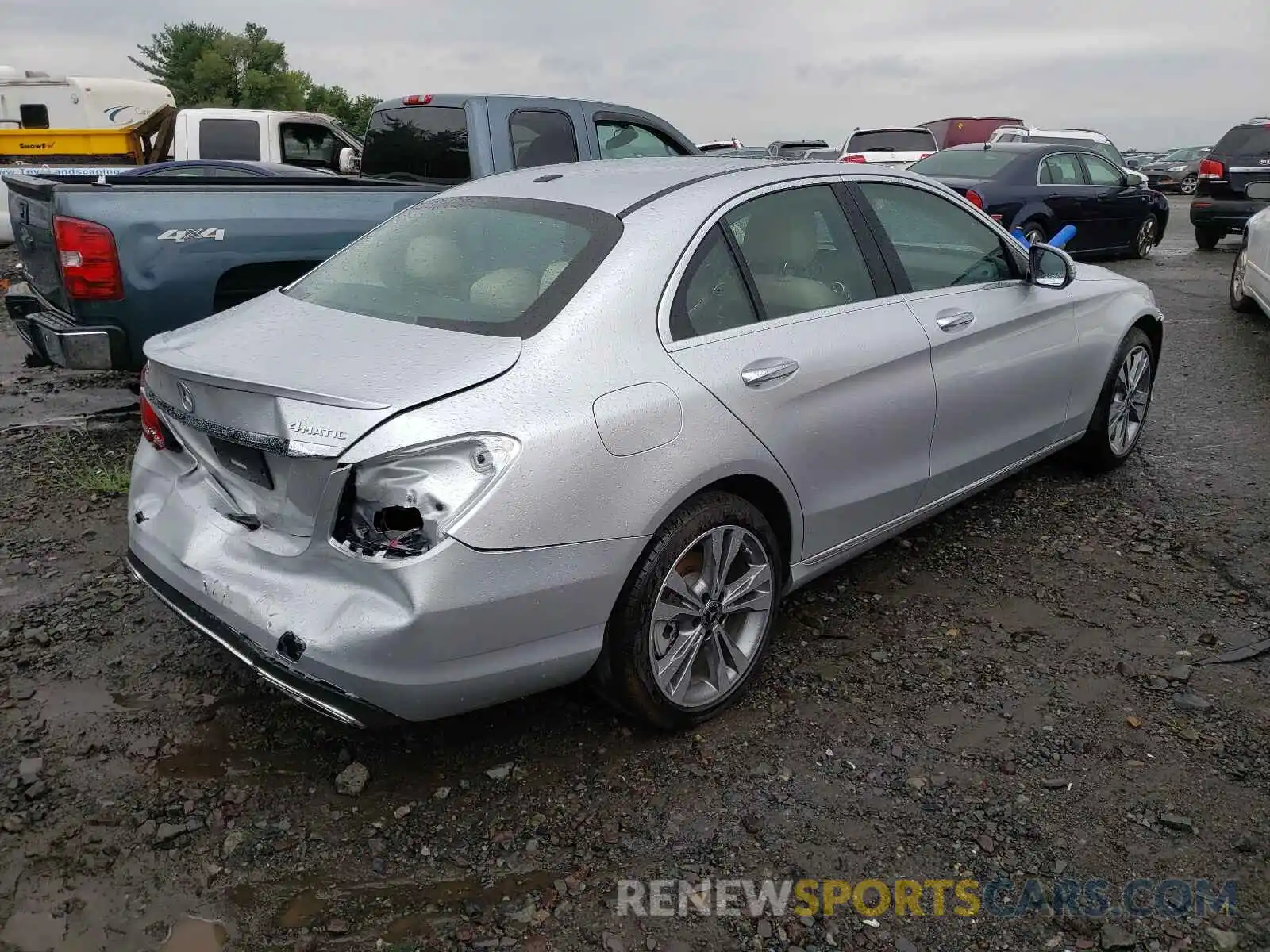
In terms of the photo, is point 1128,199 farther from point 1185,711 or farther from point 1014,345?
point 1185,711

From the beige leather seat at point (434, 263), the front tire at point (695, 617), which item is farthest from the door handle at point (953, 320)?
the beige leather seat at point (434, 263)

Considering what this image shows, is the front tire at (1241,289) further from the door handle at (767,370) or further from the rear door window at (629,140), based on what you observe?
the door handle at (767,370)

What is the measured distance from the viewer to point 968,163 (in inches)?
479

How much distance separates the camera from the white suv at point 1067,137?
17500 mm

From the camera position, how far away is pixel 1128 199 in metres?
13.2

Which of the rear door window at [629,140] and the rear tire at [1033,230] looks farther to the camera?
the rear tire at [1033,230]

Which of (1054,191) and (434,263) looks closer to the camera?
(434,263)

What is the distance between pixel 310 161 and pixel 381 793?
11315mm

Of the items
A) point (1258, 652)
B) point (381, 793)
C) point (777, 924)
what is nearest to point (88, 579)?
point (381, 793)

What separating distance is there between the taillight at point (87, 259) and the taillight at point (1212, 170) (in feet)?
45.2

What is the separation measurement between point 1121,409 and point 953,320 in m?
1.78

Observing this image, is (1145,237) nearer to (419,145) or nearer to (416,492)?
(419,145)

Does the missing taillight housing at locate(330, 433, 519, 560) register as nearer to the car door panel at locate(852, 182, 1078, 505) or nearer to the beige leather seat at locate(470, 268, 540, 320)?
the beige leather seat at locate(470, 268, 540, 320)

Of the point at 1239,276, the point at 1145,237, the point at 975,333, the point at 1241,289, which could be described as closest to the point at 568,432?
the point at 975,333
